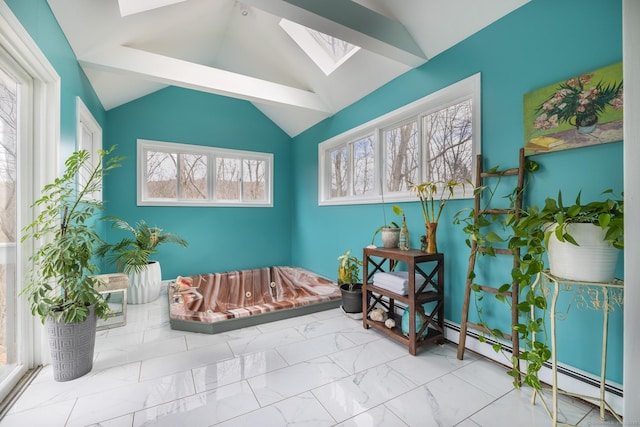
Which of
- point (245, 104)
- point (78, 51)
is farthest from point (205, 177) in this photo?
point (78, 51)

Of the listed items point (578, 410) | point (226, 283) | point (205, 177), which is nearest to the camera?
point (578, 410)

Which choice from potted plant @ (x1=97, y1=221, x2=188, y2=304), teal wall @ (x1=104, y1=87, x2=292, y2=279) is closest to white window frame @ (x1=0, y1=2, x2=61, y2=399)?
potted plant @ (x1=97, y1=221, x2=188, y2=304)

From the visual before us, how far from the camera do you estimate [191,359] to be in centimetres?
194

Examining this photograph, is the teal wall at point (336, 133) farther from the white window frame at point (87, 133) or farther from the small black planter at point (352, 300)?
the small black planter at point (352, 300)

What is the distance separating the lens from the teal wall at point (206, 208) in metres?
3.63

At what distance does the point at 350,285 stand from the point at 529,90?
2169 mm

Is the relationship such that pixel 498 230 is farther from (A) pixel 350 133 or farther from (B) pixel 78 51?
(B) pixel 78 51

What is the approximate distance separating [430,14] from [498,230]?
64.2 inches

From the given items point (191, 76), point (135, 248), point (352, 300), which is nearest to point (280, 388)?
point (352, 300)

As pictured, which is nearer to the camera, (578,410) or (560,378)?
(578,410)

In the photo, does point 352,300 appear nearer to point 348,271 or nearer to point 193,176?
point 348,271

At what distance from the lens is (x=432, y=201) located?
2281mm

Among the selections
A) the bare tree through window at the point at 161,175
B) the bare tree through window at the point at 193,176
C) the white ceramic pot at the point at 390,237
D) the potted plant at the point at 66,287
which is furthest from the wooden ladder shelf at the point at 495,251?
the bare tree through window at the point at 161,175

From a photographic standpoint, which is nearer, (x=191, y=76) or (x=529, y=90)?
(x=529, y=90)
